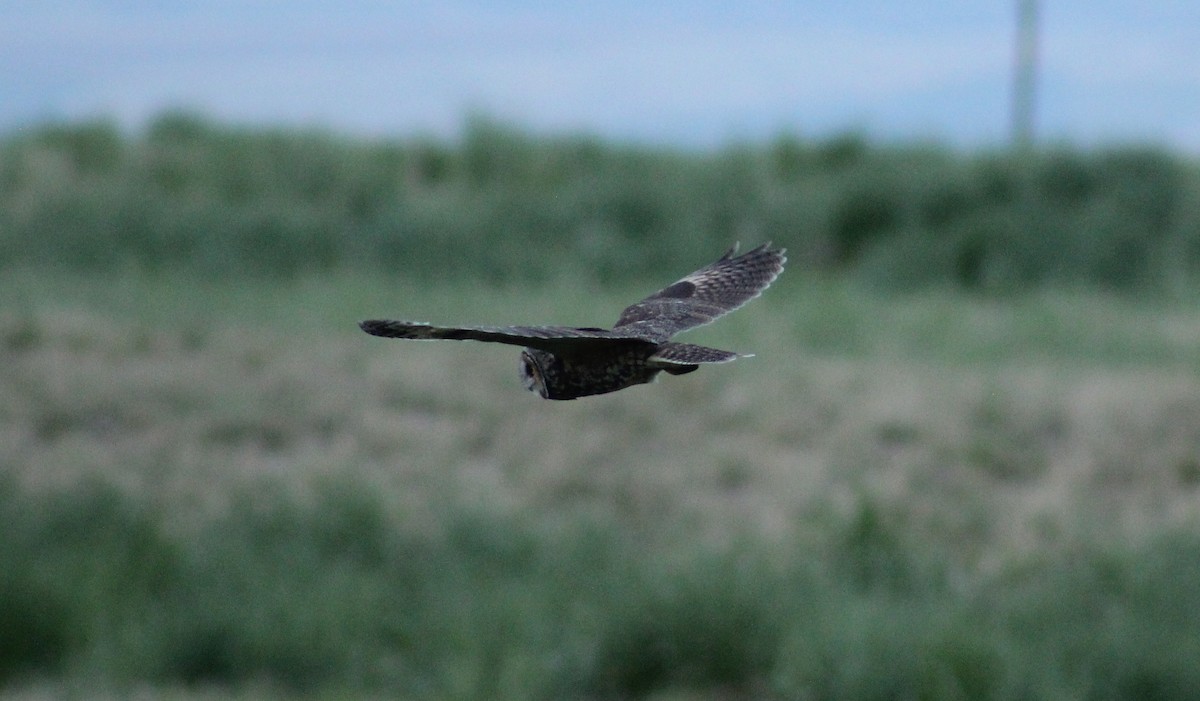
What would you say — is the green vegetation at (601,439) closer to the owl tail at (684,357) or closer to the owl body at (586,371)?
the owl tail at (684,357)

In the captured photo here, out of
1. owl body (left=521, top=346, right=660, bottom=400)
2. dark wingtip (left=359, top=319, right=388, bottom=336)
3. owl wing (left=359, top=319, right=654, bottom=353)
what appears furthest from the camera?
owl body (left=521, top=346, right=660, bottom=400)

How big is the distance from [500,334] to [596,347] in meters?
0.38

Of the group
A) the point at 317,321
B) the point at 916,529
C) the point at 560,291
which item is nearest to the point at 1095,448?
the point at 916,529

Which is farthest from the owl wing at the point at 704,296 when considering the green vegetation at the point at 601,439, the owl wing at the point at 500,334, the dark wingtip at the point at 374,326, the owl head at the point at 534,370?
the green vegetation at the point at 601,439

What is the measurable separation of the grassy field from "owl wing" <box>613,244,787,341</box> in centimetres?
726

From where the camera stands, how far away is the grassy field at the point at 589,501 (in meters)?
11.4

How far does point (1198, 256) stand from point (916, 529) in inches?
368

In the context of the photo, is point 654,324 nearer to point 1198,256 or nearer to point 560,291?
point 560,291

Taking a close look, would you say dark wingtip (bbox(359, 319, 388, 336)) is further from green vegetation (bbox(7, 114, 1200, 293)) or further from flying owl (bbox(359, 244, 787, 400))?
green vegetation (bbox(7, 114, 1200, 293))

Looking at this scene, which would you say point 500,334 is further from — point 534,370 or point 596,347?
point 534,370

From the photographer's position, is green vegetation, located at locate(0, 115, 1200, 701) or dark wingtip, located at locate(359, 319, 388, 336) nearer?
dark wingtip, located at locate(359, 319, 388, 336)

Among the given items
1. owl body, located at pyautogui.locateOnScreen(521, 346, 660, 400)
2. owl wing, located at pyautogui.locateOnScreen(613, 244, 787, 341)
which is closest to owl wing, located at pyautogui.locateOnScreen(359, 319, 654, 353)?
owl body, located at pyautogui.locateOnScreen(521, 346, 660, 400)

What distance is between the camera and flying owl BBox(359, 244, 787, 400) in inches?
78.0

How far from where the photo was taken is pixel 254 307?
57.0 feet
